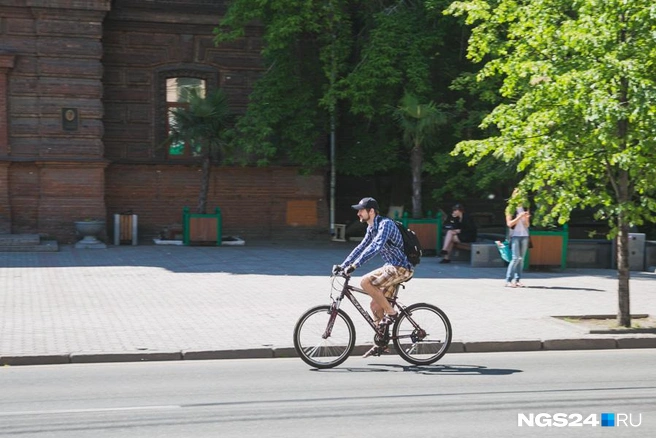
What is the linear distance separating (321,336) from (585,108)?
4.81m

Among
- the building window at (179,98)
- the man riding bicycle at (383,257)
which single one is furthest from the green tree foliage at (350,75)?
the man riding bicycle at (383,257)

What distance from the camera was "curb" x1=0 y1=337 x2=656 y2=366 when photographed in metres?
10.8

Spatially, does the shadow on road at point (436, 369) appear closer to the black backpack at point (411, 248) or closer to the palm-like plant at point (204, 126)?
the black backpack at point (411, 248)

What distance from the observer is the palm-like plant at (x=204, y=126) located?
25.7 m

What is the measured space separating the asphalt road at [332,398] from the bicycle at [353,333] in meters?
0.17

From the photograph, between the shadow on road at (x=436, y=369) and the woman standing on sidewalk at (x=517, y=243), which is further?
the woman standing on sidewalk at (x=517, y=243)

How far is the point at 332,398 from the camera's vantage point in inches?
347

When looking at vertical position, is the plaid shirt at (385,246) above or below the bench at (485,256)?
above

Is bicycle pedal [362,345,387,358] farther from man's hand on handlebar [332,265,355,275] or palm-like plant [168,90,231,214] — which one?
palm-like plant [168,90,231,214]

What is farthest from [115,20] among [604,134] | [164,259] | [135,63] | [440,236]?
[604,134]

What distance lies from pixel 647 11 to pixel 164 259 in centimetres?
1293

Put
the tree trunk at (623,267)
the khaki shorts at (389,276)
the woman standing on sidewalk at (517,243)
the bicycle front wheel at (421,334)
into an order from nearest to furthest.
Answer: the khaki shorts at (389,276)
the bicycle front wheel at (421,334)
the tree trunk at (623,267)
the woman standing on sidewalk at (517,243)

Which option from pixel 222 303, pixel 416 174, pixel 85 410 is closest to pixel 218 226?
pixel 416 174

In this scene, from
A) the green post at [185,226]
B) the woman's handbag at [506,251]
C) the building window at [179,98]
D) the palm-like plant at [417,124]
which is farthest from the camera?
the building window at [179,98]
